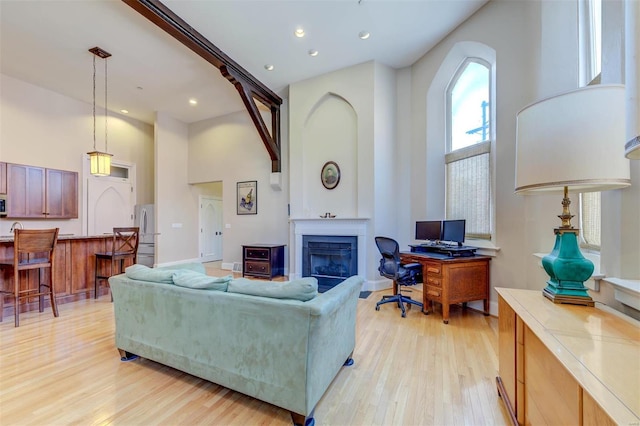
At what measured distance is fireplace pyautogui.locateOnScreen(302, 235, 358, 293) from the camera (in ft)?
15.4

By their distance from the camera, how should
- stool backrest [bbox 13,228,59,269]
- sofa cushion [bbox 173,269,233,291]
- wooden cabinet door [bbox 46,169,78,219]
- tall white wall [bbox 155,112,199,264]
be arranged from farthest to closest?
tall white wall [bbox 155,112,199,264] < wooden cabinet door [bbox 46,169,78,219] < stool backrest [bbox 13,228,59,269] < sofa cushion [bbox 173,269,233,291]

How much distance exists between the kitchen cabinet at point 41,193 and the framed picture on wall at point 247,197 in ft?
10.6

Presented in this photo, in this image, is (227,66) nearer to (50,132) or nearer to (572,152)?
(50,132)

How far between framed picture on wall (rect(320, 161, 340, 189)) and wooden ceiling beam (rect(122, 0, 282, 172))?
117 centimetres

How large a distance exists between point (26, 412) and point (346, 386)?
6.70 ft

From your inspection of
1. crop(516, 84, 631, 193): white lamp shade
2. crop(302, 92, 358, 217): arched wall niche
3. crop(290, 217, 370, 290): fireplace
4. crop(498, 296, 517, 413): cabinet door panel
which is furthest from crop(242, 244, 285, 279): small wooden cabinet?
crop(516, 84, 631, 193): white lamp shade

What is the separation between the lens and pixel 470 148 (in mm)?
3904

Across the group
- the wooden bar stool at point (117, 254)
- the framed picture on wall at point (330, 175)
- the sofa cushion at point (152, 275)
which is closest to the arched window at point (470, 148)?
the framed picture on wall at point (330, 175)

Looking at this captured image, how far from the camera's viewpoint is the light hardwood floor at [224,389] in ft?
5.42

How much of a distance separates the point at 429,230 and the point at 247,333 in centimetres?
295

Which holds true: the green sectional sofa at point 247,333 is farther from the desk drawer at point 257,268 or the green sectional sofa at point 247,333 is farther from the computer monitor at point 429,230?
the desk drawer at point 257,268

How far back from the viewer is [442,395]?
73.1 inches

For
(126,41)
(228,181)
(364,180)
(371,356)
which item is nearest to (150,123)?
(228,181)

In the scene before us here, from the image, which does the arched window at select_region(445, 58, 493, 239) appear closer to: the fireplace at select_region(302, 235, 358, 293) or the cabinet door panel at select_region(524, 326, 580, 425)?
the fireplace at select_region(302, 235, 358, 293)
